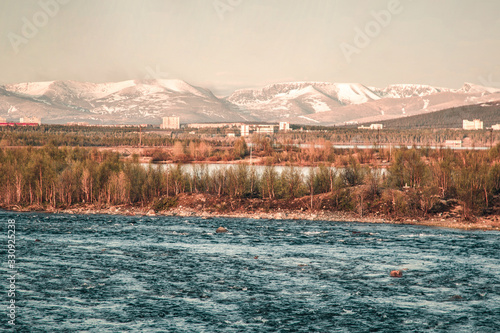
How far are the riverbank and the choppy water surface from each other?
4289 mm

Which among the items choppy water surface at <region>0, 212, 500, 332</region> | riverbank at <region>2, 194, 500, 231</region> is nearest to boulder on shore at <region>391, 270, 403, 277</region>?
choppy water surface at <region>0, 212, 500, 332</region>

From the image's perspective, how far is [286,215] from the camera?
48625 millimetres

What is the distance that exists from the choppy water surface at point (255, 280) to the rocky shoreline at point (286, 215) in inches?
123

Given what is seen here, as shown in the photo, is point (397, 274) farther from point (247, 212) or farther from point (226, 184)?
point (226, 184)

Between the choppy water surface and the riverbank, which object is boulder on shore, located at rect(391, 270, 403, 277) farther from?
the riverbank

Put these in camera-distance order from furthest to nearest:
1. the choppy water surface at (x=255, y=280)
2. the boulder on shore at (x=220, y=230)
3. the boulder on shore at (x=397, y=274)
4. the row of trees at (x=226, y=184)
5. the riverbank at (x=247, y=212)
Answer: the row of trees at (x=226, y=184), the riverbank at (x=247, y=212), the boulder on shore at (x=220, y=230), the boulder on shore at (x=397, y=274), the choppy water surface at (x=255, y=280)

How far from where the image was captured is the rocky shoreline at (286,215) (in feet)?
143

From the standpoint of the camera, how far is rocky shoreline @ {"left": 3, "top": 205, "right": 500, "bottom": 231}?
143ft

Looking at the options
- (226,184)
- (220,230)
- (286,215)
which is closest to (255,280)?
(220,230)

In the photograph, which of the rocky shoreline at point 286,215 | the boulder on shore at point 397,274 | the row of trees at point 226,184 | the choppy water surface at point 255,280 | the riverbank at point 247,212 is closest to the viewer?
the choppy water surface at point 255,280

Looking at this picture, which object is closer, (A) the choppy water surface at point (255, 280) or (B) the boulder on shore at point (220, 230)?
(A) the choppy water surface at point (255, 280)

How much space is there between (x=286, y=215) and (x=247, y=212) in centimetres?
387

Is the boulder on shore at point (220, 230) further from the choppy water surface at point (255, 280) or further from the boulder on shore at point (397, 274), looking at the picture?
the boulder on shore at point (397, 274)

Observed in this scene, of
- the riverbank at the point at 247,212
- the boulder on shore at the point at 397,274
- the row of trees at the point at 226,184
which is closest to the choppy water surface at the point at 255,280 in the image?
the boulder on shore at the point at 397,274
